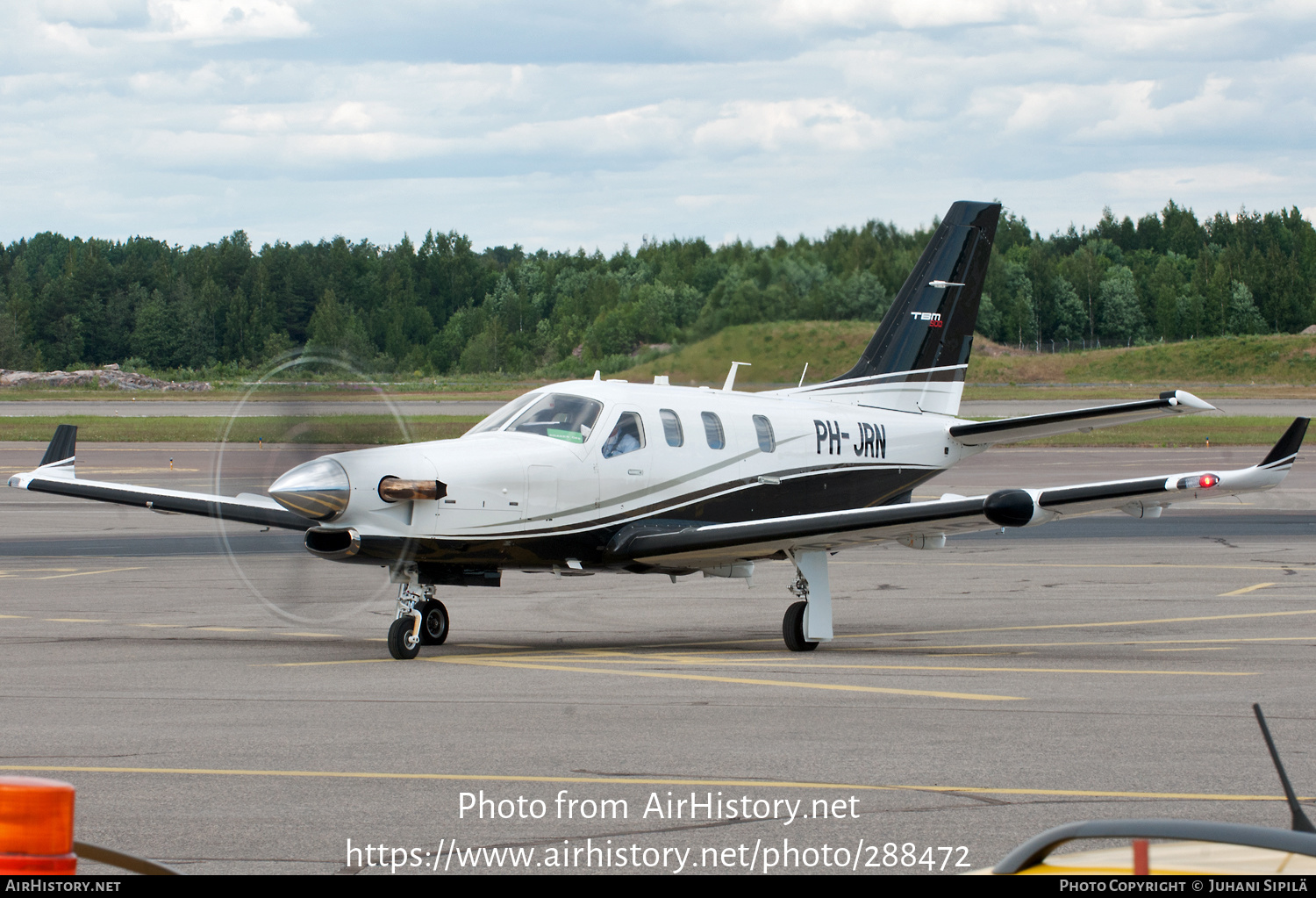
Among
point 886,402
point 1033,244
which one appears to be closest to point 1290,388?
point 1033,244

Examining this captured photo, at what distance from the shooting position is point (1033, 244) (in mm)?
104000

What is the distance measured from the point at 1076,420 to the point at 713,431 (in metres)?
4.03

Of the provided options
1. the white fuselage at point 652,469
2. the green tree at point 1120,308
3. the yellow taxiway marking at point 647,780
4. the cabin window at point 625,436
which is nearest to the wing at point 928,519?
the white fuselage at point 652,469

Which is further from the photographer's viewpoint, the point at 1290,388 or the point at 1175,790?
the point at 1290,388

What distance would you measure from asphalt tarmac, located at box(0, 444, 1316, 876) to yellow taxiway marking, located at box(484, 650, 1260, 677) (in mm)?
75

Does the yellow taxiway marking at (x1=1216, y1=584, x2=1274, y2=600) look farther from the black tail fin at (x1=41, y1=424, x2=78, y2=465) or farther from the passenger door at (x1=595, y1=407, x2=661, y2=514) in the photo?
the black tail fin at (x1=41, y1=424, x2=78, y2=465)

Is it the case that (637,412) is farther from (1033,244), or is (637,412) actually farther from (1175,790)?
(1033,244)

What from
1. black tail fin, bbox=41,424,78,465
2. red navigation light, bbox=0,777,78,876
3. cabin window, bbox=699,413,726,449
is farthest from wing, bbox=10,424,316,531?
red navigation light, bbox=0,777,78,876

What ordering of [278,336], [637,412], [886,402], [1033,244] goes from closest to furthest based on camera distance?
[637,412] → [886,402] → [278,336] → [1033,244]

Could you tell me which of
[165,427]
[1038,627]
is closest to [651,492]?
[1038,627]

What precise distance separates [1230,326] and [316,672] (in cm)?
11349

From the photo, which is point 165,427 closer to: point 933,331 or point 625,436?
point 933,331

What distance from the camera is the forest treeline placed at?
28.4m

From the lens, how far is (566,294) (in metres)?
45.2
